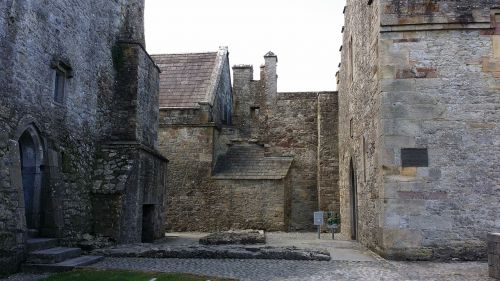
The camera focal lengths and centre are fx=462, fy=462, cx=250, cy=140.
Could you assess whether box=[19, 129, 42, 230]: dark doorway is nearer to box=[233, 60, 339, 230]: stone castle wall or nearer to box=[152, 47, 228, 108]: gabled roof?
box=[152, 47, 228, 108]: gabled roof

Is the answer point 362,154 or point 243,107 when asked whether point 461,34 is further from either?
point 243,107

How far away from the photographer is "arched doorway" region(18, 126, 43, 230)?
9.47 m

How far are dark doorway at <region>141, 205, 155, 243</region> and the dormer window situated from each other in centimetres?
492

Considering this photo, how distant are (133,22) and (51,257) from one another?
806cm

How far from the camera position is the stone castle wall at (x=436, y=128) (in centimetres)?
966

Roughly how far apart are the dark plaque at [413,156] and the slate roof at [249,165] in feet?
30.8

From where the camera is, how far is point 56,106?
10.2 m

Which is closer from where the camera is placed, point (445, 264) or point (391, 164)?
point (445, 264)

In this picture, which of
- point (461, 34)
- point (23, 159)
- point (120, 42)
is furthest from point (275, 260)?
point (120, 42)

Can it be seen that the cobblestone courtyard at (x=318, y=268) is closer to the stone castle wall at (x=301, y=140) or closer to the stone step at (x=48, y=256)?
the stone step at (x=48, y=256)

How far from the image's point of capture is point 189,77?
21797mm

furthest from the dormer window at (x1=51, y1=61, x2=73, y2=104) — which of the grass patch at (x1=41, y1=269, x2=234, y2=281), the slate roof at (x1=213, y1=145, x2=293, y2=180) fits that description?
the slate roof at (x1=213, y1=145, x2=293, y2=180)

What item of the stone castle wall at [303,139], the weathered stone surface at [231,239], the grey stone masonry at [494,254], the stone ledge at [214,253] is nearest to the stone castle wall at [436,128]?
the stone ledge at [214,253]

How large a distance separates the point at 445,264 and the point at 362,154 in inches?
167
